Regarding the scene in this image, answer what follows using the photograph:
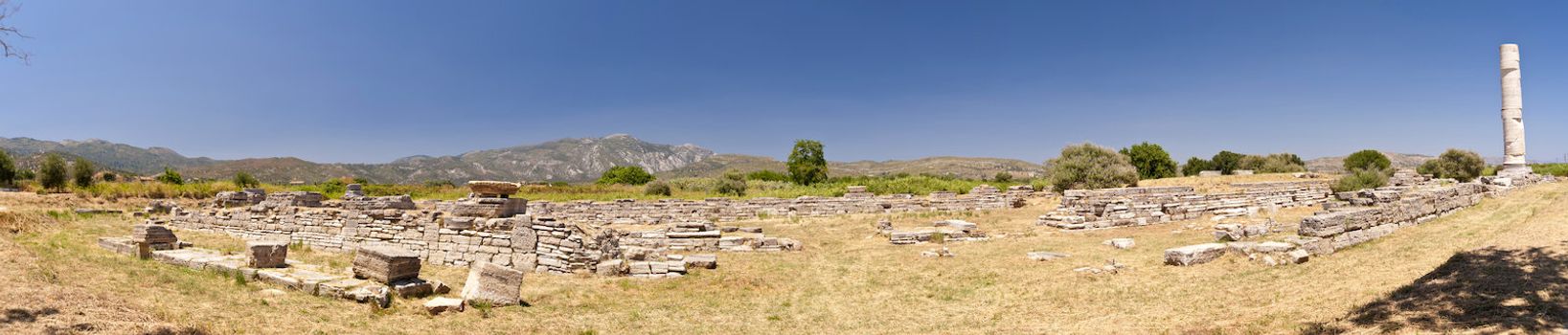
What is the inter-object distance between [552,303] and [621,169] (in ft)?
192

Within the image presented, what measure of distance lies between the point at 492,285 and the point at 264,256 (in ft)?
13.7

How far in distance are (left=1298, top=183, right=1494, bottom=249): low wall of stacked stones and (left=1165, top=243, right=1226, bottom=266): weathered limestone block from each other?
169 cm

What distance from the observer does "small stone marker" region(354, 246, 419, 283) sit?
884 cm

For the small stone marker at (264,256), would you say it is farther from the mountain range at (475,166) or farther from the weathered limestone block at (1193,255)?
the mountain range at (475,166)

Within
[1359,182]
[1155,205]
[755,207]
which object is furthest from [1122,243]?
[1359,182]

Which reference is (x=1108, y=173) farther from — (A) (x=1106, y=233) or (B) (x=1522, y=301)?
(B) (x=1522, y=301)

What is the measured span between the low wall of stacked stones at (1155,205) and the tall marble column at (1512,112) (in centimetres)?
709

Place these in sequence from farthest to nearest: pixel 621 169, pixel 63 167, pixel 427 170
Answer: pixel 427 170 < pixel 621 169 < pixel 63 167

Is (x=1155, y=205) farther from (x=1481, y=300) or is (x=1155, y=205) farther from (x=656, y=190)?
(x=656, y=190)

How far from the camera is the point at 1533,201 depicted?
14680 millimetres

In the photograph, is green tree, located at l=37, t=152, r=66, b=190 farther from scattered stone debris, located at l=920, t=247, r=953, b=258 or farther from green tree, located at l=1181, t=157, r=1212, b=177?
green tree, located at l=1181, t=157, r=1212, b=177

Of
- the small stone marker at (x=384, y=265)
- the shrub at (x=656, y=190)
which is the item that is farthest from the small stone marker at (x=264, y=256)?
the shrub at (x=656, y=190)

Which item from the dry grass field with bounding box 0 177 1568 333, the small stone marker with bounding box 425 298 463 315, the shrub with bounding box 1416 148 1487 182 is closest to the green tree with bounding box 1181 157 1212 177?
the shrub with bounding box 1416 148 1487 182

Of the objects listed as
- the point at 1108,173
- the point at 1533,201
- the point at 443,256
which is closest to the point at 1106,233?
the point at 1533,201
